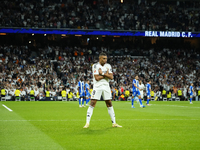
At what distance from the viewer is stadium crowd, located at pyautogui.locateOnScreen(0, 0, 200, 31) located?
42.0 m

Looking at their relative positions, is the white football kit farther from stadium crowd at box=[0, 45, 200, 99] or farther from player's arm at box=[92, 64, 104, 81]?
stadium crowd at box=[0, 45, 200, 99]

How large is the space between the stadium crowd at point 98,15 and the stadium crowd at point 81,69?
14.7 feet

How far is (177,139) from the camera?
24.9 ft

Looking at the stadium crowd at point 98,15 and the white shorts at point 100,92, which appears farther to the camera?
the stadium crowd at point 98,15

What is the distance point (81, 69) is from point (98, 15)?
884 centimetres

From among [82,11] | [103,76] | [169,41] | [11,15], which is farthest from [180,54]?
[103,76]

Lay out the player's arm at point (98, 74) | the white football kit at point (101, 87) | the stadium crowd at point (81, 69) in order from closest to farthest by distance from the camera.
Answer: the player's arm at point (98, 74), the white football kit at point (101, 87), the stadium crowd at point (81, 69)

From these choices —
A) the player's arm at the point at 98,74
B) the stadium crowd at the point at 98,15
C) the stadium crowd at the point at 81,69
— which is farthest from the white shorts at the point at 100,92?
the stadium crowd at the point at 98,15

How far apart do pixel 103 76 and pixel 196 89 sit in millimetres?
35786

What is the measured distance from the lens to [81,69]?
42781 mm

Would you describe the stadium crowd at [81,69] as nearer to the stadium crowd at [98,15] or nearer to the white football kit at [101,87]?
the stadium crowd at [98,15]

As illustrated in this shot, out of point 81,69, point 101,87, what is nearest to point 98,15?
point 81,69

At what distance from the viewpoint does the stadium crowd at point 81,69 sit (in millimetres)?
39094

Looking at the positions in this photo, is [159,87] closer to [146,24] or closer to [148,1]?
[146,24]
